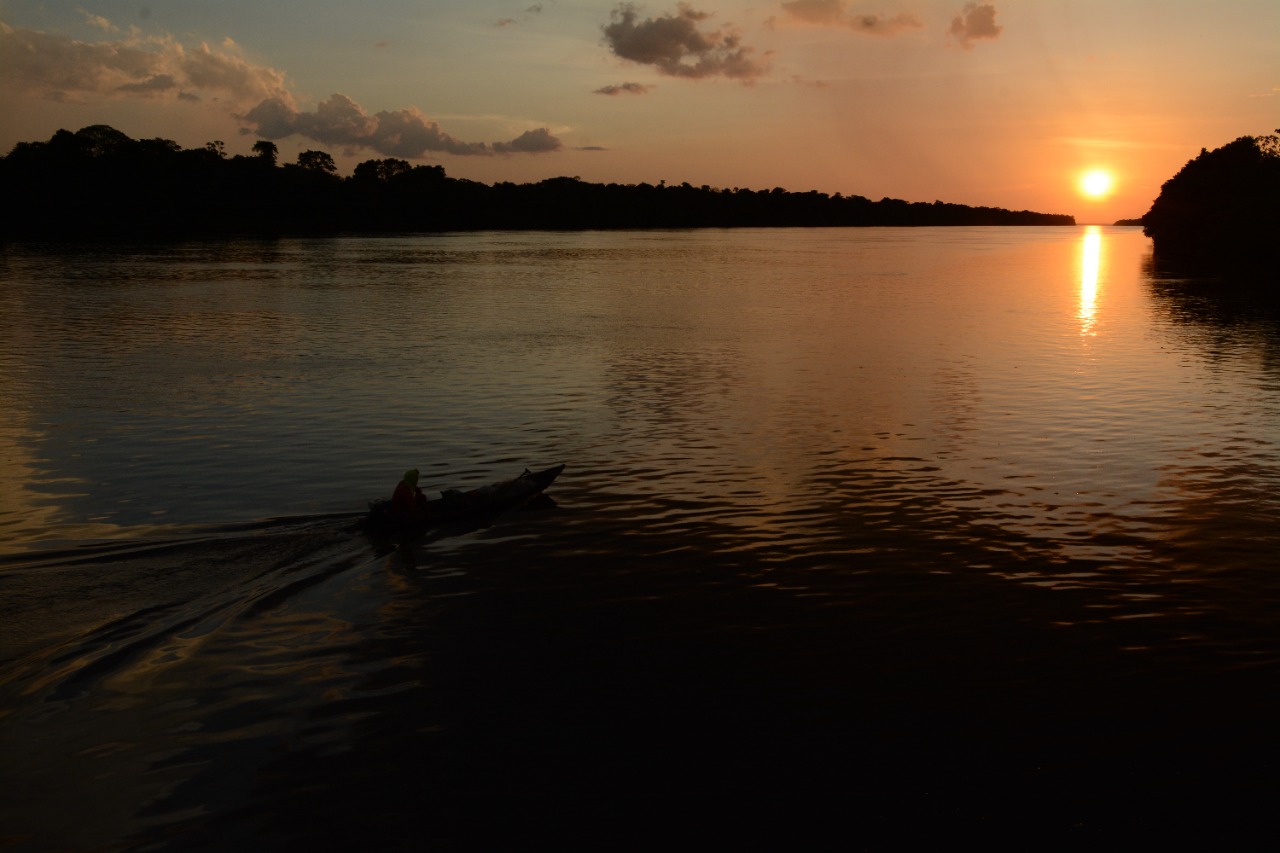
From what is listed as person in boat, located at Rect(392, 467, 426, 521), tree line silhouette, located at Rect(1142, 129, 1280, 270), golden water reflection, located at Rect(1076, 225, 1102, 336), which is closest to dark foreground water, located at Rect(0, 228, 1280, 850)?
person in boat, located at Rect(392, 467, 426, 521)

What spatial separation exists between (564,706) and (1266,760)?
34.1 ft

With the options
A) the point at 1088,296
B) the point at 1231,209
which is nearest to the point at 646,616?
the point at 1088,296

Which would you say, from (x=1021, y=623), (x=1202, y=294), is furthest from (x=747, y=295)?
(x=1021, y=623)

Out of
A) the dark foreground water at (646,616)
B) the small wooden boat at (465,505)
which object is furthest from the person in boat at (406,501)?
the dark foreground water at (646,616)

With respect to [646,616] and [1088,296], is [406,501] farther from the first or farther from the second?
[1088,296]

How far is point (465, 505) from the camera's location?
80.7 feet

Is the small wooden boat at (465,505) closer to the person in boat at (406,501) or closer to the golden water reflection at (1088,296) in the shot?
the person in boat at (406,501)

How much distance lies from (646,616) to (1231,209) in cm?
14099

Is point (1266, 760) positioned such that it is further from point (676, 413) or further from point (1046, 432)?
point (676, 413)

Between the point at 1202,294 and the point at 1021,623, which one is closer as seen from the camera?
the point at 1021,623

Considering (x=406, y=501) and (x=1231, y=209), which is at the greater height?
(x=1231, y=209)

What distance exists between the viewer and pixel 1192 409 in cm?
3906

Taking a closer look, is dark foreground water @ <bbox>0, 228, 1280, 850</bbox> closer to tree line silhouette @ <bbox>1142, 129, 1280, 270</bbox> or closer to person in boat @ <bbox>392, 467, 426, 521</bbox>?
person in boat @ <bbox>392, 467, 426, 521</bbox>

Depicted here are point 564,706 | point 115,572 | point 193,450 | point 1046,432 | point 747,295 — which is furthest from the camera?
point 747,295
